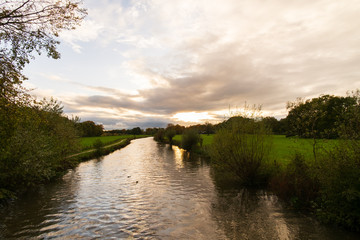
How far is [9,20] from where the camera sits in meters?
8.41

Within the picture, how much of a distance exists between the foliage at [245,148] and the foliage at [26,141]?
1222 cm

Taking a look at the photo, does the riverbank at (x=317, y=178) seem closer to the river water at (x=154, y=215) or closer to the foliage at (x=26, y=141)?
the river water at (x=154, y=215)

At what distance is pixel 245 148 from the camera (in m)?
15.8

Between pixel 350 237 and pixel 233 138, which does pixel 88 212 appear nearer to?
pixel 233 138

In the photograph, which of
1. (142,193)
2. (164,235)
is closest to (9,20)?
(164,235)

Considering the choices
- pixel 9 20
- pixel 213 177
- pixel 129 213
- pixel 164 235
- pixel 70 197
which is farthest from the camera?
pixel 213 177

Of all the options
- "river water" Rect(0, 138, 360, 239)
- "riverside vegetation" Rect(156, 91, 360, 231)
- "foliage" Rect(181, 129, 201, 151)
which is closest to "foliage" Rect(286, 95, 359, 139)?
"riverside vegetation" Rect(156, 91, 360, 231)

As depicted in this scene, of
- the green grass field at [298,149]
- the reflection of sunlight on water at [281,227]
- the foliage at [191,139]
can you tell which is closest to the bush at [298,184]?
the green grass field at [298,149]

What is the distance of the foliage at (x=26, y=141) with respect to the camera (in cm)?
884

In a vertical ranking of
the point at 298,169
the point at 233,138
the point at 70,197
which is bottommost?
the point at 70,197

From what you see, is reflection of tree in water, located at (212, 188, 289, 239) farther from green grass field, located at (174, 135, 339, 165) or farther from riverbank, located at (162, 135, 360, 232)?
green grass field, located at (174, 135, 339, 165)

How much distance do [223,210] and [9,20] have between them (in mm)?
13885

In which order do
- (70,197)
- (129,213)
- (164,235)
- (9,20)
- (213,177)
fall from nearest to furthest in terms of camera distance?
(9,20) < (164,235) < (129,213) < (70,197) < (213,177)

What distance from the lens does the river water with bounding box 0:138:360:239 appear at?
30.9 feet
